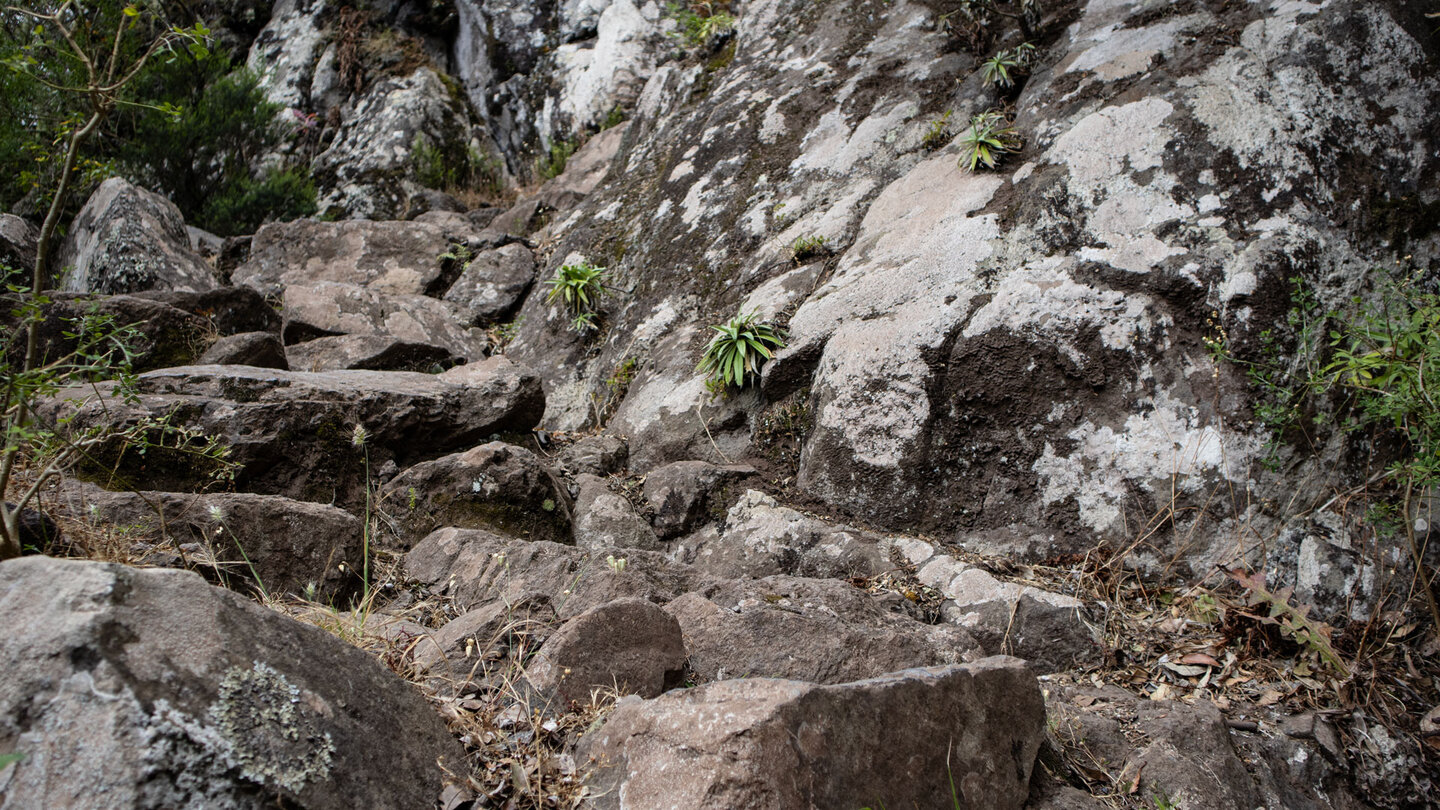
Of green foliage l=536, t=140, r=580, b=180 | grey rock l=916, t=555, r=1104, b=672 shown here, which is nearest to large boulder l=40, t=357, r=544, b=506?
grey rock l=916, t=555, r=1104, b=672

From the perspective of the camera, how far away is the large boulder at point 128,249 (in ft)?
21.5

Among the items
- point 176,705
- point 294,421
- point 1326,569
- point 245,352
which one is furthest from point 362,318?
point 1326,569

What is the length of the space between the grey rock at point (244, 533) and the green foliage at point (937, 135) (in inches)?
187

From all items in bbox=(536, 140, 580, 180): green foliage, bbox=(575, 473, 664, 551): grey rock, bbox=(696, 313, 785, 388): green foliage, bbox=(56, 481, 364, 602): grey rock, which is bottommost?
bbox=(575, 473, 664, 551): grey rock

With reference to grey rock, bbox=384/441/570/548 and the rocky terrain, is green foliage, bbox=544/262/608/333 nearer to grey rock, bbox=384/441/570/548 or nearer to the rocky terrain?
the rocky terrain

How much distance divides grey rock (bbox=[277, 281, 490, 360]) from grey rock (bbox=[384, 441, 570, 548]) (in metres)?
2.37

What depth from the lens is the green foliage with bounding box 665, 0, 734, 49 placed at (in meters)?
9.41

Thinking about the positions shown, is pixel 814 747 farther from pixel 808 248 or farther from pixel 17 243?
pixel 17 243

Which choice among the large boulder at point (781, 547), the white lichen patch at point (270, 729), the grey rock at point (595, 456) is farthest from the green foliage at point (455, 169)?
the white lichen patch at point (270, 729)

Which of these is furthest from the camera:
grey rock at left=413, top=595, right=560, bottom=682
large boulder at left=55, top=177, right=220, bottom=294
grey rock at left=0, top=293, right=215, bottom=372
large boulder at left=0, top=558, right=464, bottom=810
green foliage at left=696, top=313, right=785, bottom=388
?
large boulder at left=55, top=177, right=220, bottom=294

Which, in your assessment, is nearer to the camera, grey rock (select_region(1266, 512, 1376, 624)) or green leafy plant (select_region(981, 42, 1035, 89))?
grey rock (select_region(1266, 512, 1376, 624))

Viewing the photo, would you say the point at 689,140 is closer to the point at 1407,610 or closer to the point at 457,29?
the point at 1407,610

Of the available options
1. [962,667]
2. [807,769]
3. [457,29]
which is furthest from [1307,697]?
[457,29]

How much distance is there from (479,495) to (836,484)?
6.01ft
